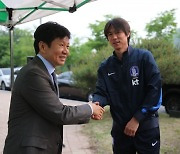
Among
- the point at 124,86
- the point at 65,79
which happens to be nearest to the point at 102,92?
the point at 124,86

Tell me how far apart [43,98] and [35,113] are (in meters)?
0.12

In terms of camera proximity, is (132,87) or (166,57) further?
(166,57)

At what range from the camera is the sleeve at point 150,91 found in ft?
7.80

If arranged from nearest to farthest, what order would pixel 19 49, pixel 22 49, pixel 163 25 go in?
pixel 163 25 < pixel 22 49 < pixel 19 49

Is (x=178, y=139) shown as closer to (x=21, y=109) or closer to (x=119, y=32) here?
(x=119, y=32)

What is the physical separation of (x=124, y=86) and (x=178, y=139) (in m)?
3.87

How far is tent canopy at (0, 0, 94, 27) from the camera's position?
4407 millimetres

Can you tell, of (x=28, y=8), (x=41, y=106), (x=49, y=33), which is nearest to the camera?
(x=41, y=106)

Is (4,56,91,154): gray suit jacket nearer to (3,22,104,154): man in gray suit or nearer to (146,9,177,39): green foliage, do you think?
(3,22,104,154): man in gray suit

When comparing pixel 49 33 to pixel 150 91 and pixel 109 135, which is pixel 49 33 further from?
pixel 109 135

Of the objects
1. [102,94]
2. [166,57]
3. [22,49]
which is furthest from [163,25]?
[102,94]

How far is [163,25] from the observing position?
66.3ft

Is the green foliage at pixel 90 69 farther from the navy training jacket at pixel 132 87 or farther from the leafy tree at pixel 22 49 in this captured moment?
the leafy tree at pixel 22 49

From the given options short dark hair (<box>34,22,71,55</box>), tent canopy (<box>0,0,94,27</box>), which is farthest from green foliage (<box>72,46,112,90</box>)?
short dark hair (<box>34,22,71,55</box>)
